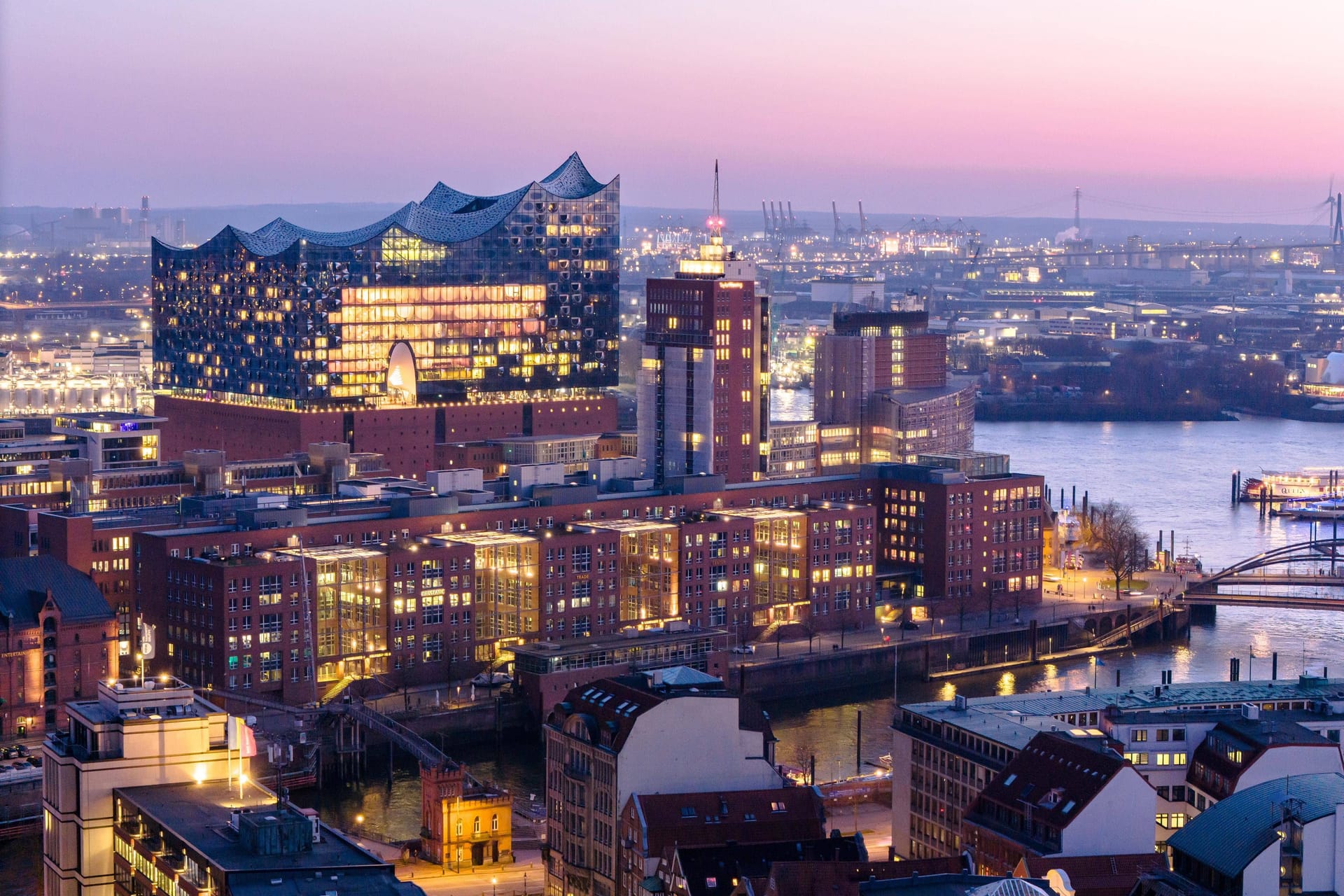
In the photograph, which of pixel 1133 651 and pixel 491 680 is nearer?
pixel 491 680

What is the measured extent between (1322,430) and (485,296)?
37.8 metres

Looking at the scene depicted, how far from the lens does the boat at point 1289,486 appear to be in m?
56.7

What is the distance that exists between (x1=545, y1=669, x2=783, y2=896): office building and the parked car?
914 cm

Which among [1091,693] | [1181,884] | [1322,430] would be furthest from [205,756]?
[1322,430]

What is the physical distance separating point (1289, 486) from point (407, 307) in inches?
823

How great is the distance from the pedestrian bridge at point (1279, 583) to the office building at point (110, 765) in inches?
938

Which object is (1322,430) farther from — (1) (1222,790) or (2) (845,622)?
(1) (1222,790)

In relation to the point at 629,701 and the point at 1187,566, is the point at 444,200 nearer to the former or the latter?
the point at 1187,566

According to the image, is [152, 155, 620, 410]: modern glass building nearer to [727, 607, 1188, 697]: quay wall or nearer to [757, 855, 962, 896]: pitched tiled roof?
[727, 607, 1188, 697]: quay wall

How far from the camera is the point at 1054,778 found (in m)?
22.1

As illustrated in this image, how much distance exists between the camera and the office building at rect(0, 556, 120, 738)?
101 feet

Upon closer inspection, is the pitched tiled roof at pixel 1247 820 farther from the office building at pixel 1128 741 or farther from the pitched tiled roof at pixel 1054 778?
the office building at pixel 1128 741

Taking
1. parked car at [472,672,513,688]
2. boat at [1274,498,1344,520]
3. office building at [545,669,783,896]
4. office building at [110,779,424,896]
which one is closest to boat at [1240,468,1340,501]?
boat at [1274,498,1344,520]

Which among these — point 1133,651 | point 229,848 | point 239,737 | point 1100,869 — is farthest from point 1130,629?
point 229,848
